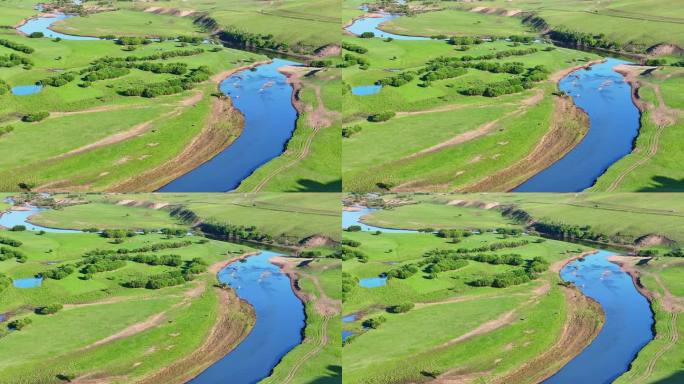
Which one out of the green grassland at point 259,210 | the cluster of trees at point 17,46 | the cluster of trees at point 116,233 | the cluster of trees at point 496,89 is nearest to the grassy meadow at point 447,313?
the green grassland at point 259,210

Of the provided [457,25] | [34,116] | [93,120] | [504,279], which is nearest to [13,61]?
[34,116]

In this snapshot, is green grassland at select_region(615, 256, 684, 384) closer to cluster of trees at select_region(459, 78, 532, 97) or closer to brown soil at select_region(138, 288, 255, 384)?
cluster of trees at select_region(459, 78, 532, 97)

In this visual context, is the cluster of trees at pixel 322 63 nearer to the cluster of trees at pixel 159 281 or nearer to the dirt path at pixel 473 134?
the dirt path at pixel 473 134

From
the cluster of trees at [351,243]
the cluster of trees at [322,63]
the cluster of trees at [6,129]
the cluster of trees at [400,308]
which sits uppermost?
the cluster of trees at [322,63]

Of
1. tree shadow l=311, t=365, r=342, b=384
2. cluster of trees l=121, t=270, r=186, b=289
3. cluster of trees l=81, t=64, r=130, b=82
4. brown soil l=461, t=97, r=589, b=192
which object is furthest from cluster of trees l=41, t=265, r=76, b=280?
brown soil l=461, t=97, r=589, b=192

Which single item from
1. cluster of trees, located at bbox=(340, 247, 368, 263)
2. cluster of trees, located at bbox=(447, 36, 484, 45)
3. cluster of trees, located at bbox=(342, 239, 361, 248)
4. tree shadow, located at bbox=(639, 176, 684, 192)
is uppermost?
cluster of trees, located at bbox=(447, 36, 484, 45)

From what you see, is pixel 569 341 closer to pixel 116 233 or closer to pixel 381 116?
pixel 381 116
